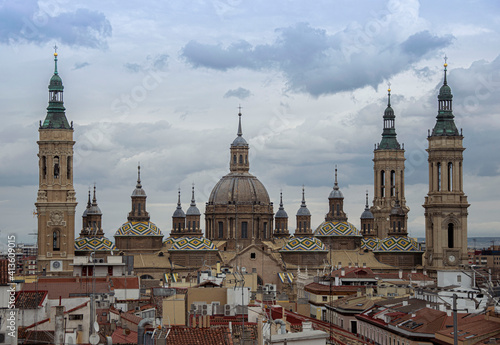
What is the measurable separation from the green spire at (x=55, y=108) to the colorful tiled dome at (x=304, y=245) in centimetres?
2731

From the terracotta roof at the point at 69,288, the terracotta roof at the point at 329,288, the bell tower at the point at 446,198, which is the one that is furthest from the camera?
the bell tower at the point at 446,198

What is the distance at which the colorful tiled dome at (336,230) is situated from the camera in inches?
5704

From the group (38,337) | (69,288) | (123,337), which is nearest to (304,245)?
(69,288)

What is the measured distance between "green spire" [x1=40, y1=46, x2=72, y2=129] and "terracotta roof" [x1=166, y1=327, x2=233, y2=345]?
262 ft

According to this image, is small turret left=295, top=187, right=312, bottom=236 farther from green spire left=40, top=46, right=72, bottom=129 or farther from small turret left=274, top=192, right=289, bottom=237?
green spire left=40, top=46, right=72, bottom=129

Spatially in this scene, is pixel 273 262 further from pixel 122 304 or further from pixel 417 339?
pixel 417 339

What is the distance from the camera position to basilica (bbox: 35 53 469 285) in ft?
402

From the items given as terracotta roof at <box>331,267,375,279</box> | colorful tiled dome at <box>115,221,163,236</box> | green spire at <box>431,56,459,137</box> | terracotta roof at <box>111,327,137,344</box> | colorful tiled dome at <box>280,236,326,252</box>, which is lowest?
terracotta roof at <box>111,327,137,344</box>

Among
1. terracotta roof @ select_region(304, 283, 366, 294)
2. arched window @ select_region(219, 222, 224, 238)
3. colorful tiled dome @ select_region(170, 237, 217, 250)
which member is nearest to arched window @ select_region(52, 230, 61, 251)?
colorful tiled dome @ select_region(170, 237, 217, 250)

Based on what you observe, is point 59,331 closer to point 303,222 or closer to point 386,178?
point 303,222

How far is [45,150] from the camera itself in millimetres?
122125

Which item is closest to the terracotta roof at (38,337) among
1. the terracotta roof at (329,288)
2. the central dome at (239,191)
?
the terracotta roof at (329,288)

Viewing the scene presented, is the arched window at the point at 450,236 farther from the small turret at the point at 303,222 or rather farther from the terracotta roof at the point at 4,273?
the terracotta roof at the point at 4,273

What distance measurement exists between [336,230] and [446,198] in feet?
69.4
